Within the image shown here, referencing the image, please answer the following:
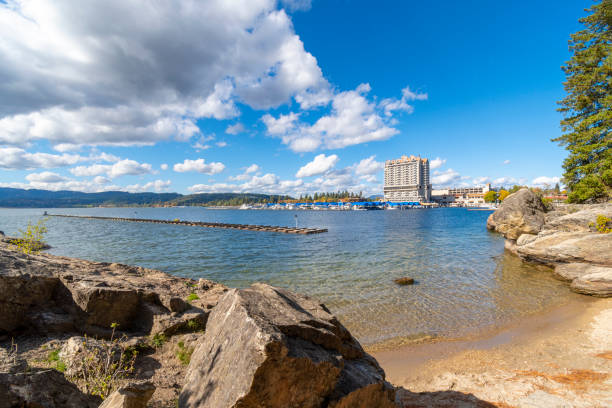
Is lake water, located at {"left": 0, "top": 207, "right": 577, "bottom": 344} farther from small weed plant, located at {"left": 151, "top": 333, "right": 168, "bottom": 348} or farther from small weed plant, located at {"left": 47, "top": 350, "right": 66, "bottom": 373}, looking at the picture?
small weed plant, located at {"left": 47, "top": 350, "right": 66, "bottom": 373}

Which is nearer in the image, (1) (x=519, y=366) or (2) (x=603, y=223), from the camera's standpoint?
(1) (x=519, y=366)

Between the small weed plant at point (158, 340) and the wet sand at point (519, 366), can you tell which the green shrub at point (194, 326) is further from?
the wet sand at point (519, 366)

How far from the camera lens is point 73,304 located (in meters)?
7.23

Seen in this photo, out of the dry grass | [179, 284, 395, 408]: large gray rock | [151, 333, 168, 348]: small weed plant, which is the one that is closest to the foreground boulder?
[179, 284, 395, 408]: large gray rock

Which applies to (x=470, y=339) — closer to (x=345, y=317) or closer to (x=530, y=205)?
(x=345, y=317)

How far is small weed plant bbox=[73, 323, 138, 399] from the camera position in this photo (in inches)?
176

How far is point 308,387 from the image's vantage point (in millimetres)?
3854

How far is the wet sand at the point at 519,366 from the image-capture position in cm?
691

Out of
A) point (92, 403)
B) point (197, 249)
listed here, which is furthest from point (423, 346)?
point (197, 249)

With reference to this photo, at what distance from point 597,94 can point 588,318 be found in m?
34.5

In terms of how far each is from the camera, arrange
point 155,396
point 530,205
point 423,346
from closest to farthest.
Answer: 1. point 155,396
2. point 423,346
3. point 530,205

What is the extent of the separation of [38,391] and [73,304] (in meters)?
5.19

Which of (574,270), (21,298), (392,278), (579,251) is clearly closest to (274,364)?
(21,298)

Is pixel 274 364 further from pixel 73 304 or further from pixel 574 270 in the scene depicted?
pixel 574 270
